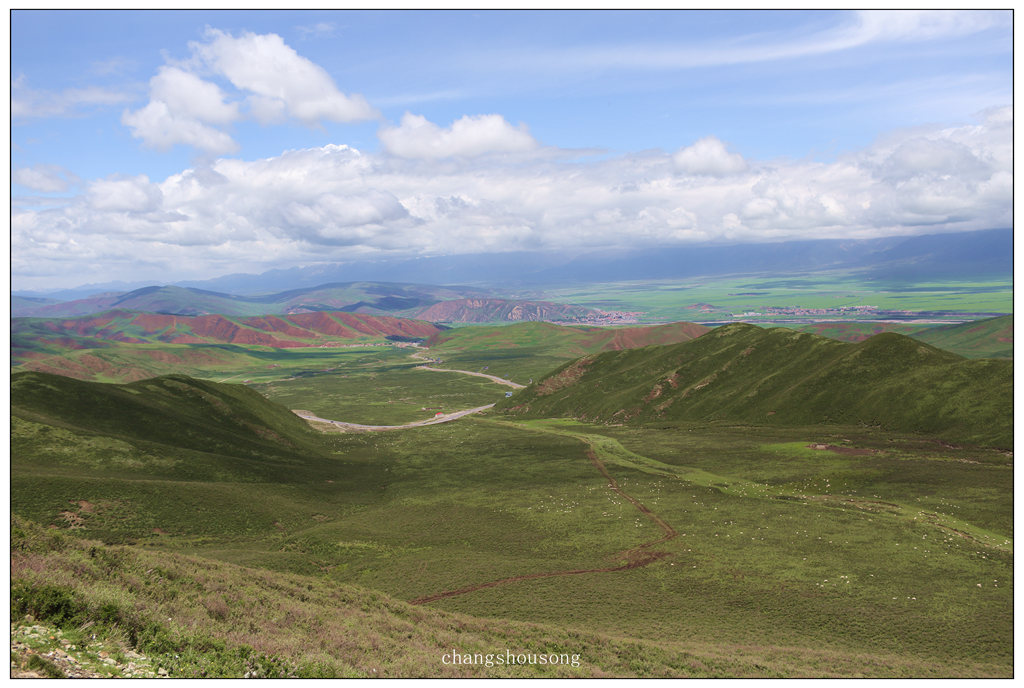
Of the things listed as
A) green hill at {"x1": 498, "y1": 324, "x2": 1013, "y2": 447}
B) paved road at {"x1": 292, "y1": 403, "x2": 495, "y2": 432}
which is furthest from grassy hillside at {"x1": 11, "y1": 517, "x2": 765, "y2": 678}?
paved road at {"x1": 292, "y1": 403, "x2": 495, "y2": 432}

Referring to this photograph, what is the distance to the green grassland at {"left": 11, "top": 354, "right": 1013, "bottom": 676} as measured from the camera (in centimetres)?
2930

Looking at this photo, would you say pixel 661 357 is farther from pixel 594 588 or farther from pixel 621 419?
pixel 594 588

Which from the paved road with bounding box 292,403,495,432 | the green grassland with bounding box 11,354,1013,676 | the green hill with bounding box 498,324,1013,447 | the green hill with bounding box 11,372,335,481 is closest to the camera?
the green grassland with bounding box 11,354,1013,676

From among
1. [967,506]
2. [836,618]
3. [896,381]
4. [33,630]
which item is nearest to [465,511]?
[836,618]

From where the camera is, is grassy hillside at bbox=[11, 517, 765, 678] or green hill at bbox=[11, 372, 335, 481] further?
green hill at bbox=[11, 372, 335, 481]

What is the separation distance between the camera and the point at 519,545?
5553cm

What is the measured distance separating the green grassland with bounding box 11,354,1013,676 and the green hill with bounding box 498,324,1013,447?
32.9 feet

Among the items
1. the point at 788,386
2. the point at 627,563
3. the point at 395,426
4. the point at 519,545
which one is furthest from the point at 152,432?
the point at 788,386

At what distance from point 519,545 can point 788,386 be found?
314 feet

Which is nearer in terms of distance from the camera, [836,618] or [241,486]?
[836,618]

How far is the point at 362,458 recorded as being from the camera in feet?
342

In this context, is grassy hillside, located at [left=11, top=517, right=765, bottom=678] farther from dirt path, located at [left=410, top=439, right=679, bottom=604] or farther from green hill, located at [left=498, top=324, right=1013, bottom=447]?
green hill, located at [left=498, top=324, right=1013, bottom=447]

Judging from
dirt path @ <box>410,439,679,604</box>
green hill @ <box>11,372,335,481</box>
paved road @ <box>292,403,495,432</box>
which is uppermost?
green hill @ <box>11,372,335,481</box>

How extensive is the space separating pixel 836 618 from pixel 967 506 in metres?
34.7
